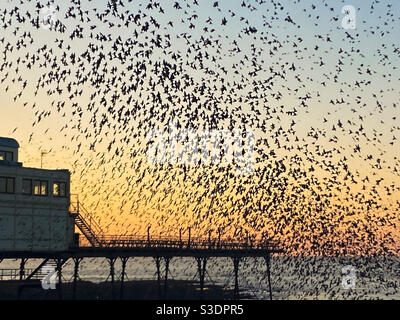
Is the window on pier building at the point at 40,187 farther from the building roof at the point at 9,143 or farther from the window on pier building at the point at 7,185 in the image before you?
the building roof at the point at 9,143

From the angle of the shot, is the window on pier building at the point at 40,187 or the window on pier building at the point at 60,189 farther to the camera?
the window on pier building at the point at 60,189

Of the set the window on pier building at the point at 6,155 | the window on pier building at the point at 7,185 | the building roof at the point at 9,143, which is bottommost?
the window on pier building at the point at 7,185

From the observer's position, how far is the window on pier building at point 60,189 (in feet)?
243

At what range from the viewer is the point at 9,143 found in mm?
74875

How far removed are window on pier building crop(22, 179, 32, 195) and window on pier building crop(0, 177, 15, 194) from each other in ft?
3.90

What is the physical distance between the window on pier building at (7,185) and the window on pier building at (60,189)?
526cm

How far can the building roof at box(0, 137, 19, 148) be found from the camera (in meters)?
74.2

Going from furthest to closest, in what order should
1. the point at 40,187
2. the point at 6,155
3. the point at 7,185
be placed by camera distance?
1. the point at 6,155
2. the point at 40,187
3. the point at 7,185

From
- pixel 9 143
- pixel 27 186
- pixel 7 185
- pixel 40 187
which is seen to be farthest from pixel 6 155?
pixel 7 185

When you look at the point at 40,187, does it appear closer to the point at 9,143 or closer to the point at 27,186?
the point at 27,186

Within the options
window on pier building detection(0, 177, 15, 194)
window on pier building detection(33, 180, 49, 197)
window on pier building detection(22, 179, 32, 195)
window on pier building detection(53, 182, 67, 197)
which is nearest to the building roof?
window on pier building detection(33, 180, 49, 197)

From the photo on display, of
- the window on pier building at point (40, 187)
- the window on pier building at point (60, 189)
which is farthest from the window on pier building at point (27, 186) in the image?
the window on pier building at point (60, 189)

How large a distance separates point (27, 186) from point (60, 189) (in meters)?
4.34
